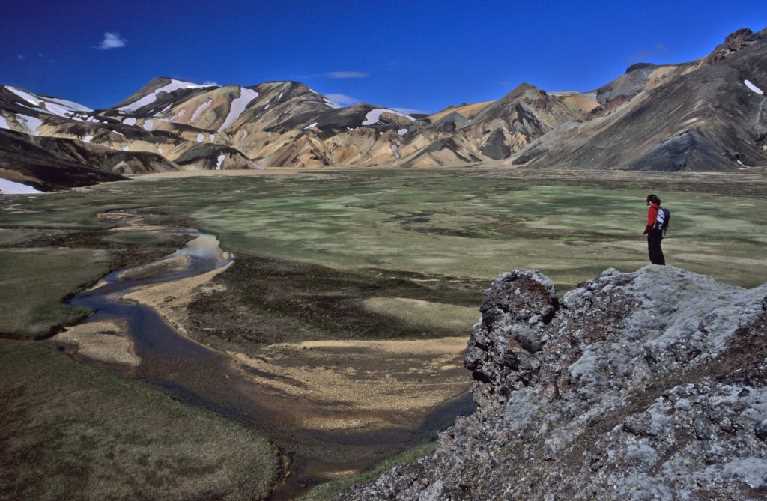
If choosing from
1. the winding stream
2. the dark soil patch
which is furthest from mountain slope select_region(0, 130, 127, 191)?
the winding stream

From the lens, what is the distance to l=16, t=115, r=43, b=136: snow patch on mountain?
171 meters

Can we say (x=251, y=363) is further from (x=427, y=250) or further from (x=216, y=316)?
(x=427, y=250)

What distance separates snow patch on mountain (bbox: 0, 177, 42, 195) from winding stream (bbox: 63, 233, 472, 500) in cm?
7007

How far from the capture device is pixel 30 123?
174 meters

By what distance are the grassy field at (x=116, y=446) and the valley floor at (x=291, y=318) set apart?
47mm

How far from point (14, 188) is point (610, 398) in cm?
9376

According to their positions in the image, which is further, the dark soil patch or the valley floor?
the dark soil patch

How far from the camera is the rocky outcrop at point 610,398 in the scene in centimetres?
546

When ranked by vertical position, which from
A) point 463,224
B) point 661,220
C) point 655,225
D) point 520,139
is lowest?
point 463,224

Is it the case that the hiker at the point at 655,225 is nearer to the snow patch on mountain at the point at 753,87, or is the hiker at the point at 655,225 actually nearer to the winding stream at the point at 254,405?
the winding stream at the point at 254,405

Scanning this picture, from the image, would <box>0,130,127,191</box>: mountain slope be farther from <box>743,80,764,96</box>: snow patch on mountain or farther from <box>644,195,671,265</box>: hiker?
<box>743,80,764,96</box>: snow patch on mountain

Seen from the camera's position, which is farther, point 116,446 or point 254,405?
point 254,405

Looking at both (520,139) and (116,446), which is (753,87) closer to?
(520,139)

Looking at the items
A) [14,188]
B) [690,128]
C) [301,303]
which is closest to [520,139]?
[690,128]
